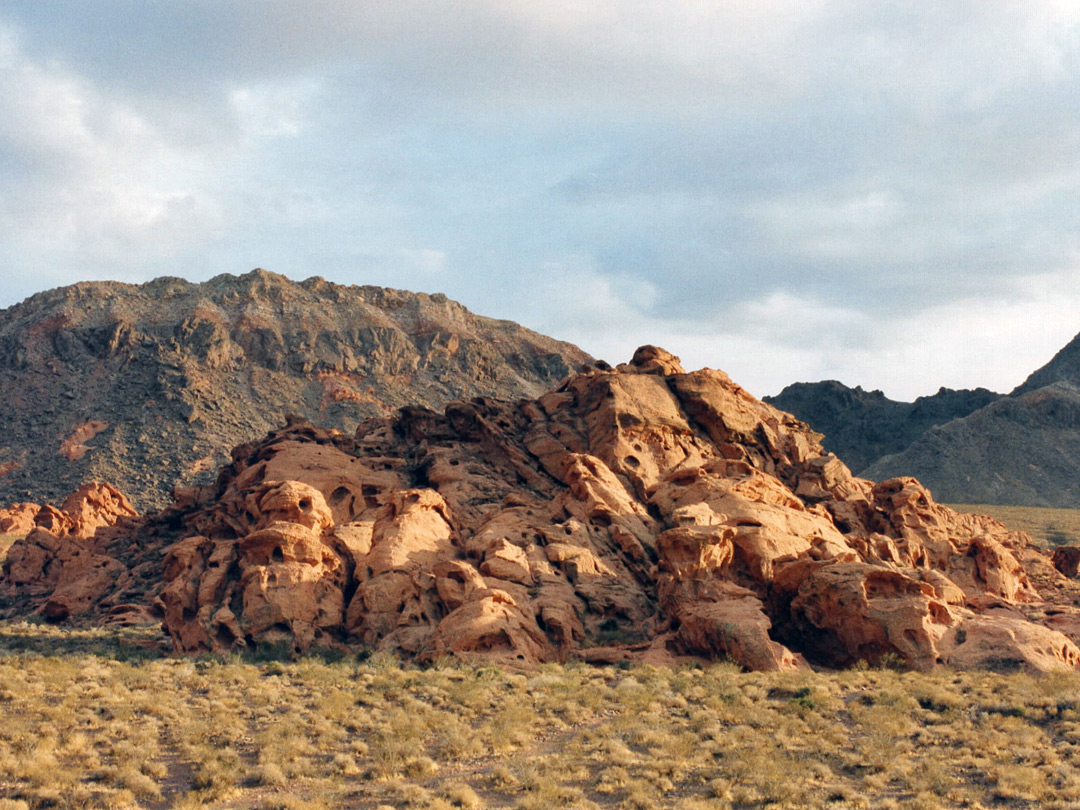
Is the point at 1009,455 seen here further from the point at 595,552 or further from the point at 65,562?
the point at 65,562

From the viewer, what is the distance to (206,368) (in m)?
109

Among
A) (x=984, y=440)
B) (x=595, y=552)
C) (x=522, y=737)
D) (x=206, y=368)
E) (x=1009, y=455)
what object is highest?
(x=206, y=368)

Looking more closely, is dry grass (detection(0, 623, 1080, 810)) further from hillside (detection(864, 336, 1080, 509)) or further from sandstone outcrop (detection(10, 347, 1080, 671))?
hillside (detection(864, 336, 1080, 509))

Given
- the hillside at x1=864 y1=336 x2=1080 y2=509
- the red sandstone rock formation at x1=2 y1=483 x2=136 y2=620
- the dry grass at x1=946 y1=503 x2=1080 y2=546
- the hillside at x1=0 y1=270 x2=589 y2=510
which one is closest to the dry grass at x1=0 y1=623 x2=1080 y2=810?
the red sandstone rock formation at x1=2 y1=483 x2=136 y2=620

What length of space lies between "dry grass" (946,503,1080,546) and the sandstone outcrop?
27812 millimetres

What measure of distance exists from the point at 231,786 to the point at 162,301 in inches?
4680

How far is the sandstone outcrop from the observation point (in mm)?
28500

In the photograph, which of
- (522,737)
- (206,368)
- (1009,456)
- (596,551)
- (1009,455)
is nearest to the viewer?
(522,737)

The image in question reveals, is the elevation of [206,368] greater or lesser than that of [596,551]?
greater

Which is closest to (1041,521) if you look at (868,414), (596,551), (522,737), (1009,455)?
(1009,455)

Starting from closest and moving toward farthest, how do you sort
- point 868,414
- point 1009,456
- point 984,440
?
point 1009,456
point 984,440
point 868,414

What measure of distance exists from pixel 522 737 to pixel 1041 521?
257ft

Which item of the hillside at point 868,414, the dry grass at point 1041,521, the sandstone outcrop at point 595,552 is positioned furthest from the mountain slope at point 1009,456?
the sandstone outcrop at point 595,552

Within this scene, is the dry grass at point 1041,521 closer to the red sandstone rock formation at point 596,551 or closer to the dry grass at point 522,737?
the red sandstone rock formation at point 596,551
